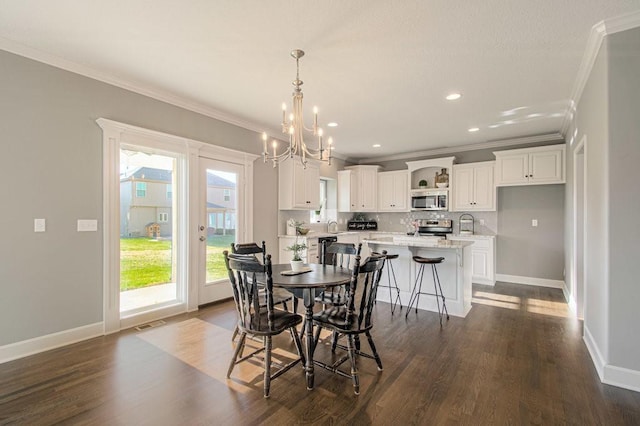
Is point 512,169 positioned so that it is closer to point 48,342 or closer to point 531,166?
point 531,166

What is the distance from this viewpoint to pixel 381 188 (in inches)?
A: 294

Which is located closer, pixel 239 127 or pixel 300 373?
pixel 300 373

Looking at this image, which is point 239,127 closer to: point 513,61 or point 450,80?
point 450,80

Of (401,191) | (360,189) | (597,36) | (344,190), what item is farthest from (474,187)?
(597,36)

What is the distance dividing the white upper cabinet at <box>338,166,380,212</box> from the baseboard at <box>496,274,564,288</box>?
9.72 feet

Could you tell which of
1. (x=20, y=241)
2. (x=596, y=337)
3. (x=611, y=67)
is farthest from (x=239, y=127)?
(x=596, y=337)

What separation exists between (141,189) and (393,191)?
5208mm

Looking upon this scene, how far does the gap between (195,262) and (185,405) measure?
2.37 meters

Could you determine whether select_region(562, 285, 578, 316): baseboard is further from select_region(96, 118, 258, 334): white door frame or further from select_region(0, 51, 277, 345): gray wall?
select_region(0, 51, 277, 345): gray wall

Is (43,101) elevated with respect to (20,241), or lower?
elevated

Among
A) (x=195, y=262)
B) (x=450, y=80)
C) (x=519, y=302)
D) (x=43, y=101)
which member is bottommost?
(x=519, y=302)

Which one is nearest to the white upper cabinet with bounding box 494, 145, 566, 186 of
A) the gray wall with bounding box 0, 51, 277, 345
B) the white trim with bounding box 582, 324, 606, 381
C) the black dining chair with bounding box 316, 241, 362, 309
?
the white trim with bounding box 582, 324, 606, 381

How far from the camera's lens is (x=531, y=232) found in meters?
5.89

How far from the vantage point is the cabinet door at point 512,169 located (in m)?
5.60
